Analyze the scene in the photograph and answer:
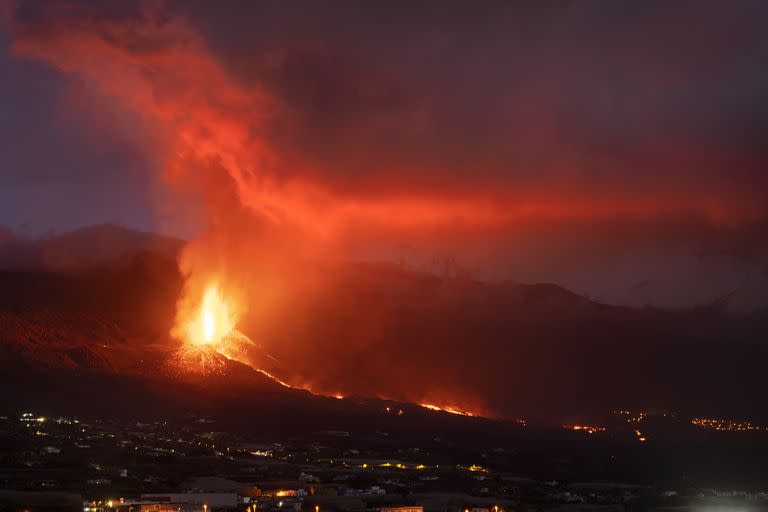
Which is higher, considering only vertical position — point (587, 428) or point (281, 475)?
point (587, 428)

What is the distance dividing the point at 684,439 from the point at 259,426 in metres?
65.2

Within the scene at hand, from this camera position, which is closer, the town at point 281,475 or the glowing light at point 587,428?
the town at point 281,475

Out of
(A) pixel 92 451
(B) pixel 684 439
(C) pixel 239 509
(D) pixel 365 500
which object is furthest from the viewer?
(B) pixel 684 439

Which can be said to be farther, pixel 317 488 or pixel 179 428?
pixel 179 428

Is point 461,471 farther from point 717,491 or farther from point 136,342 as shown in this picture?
point 136,342

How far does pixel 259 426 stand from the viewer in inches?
4855

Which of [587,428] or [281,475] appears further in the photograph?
[587,428]

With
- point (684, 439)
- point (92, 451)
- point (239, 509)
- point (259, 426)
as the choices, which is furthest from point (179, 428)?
point (684, 439)

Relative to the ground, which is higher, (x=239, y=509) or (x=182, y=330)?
(x=182, y=330)

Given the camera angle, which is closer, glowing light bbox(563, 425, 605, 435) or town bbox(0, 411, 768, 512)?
town bbox(0, 411, 768, 512)

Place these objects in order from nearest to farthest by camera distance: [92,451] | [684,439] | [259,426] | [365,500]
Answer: [365,500] < [92,451] < [259,426] < [684,439]

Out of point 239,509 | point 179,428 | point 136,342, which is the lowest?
point 239,509

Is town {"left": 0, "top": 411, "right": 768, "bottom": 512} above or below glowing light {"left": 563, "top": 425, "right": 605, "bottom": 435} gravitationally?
below

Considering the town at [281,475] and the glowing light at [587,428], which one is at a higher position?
the glowing light at [587,428]
